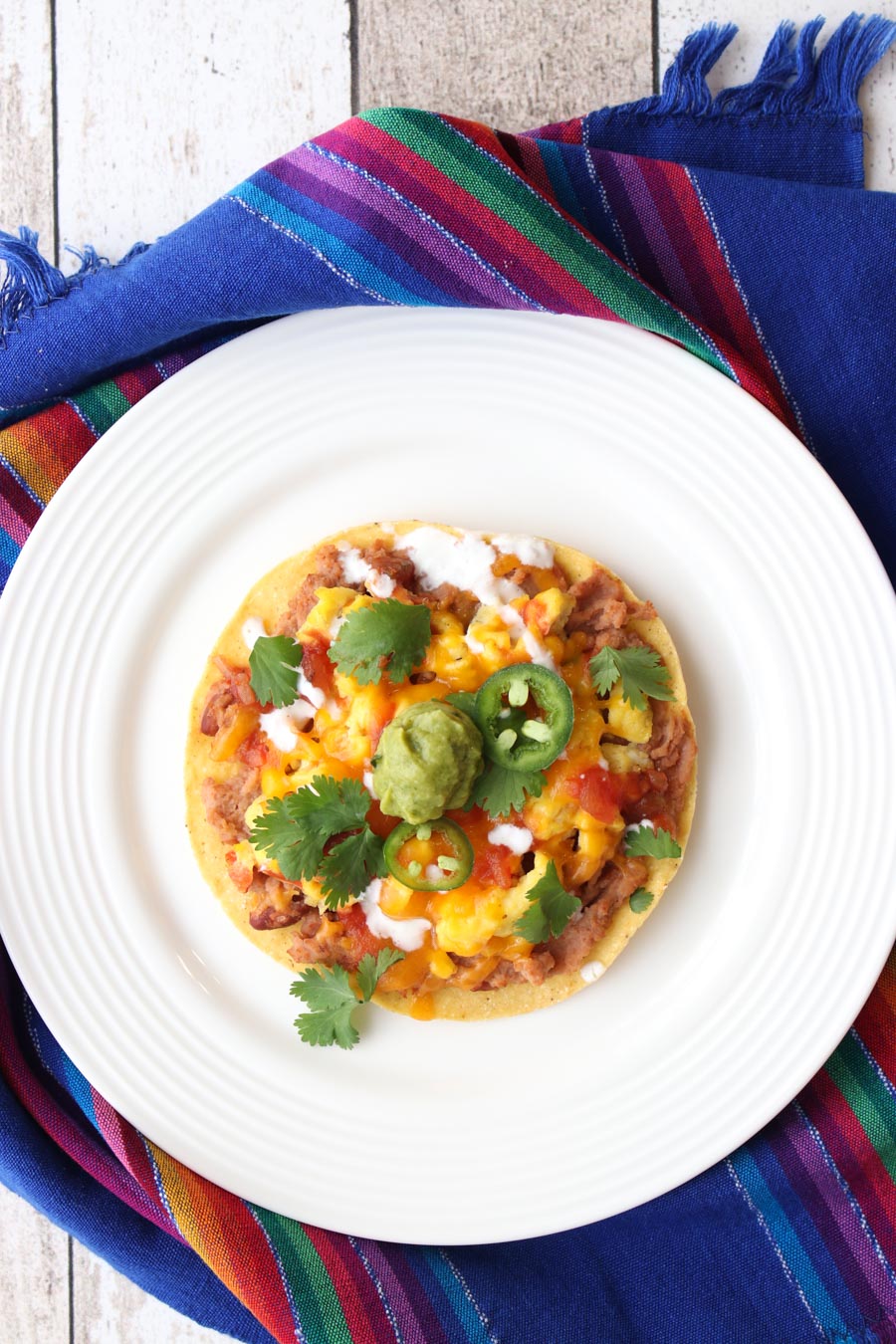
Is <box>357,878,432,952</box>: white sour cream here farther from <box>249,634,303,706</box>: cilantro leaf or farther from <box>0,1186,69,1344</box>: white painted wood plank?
<box>0,1186,69,1344</box>: white painted wood plank

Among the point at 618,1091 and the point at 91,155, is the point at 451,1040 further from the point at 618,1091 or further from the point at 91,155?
the point at 91,155

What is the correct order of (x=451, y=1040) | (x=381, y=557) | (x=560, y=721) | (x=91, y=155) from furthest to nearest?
1. (x=91, y=155)
2. (x=451, y=1040)
3. (x=381, y=557)
4. (x=560, y=721)

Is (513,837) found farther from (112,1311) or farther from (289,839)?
(112,1311)

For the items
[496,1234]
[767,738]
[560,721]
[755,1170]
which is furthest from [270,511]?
[755,1170]

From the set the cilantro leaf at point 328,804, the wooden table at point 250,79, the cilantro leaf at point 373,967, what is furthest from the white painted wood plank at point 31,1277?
the cilantro leaf at point 328,804

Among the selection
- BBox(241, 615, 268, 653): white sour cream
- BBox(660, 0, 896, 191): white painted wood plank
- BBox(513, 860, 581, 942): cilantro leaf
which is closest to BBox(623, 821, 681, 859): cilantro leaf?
BBox(513, 860, 581, 942): cilantro leaf

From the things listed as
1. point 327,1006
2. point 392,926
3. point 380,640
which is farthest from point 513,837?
point 327,1006

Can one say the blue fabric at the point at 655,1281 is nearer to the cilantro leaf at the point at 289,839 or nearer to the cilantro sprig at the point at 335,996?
the cilantro sprig at the point at 335,996
